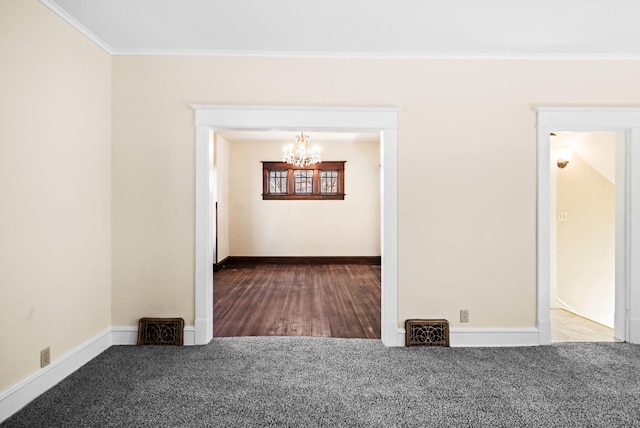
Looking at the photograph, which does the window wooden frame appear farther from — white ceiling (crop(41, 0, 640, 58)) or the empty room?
white ceiling (crop(41, 0, 640, 58))

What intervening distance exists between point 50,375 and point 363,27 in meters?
3.38

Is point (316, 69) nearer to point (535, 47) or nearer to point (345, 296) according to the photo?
point (535, 47)

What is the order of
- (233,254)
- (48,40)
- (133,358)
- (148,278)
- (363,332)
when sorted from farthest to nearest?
1. (233,254)
2. (363,332)
3. (148,278)
4. (133,358)
5. (48,40)

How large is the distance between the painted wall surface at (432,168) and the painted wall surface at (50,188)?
0.37 m

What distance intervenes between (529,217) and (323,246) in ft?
17.8

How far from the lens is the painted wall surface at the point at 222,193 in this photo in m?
7.61

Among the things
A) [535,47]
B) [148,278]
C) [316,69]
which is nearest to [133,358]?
[148,278]

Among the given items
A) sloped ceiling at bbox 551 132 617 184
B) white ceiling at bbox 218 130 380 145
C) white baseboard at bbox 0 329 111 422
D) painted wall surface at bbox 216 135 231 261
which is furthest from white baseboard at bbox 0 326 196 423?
sloped ceiling at bbox 551 132 617 184

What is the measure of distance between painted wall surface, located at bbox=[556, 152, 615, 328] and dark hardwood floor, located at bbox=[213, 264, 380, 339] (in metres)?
2.76

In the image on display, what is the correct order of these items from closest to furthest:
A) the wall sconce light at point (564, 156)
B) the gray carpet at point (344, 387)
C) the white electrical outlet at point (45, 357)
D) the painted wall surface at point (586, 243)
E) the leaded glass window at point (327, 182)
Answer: the gray carpet at point (344, 387) → the white electrical outlet at point (45, 357) → the painted wall surface at point (586, 243) → the wall sconce light at point (564, 156) → the leaded glass window at point (327, 182)

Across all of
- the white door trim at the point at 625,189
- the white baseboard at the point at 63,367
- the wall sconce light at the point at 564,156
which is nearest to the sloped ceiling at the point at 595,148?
the wall sconce light at the point at 564,156

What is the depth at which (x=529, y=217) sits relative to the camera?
3490 millimetres

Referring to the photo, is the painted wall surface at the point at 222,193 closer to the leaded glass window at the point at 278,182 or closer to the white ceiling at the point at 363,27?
the leaded glass window at the point at 278,182

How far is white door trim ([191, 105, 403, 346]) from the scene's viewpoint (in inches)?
136
